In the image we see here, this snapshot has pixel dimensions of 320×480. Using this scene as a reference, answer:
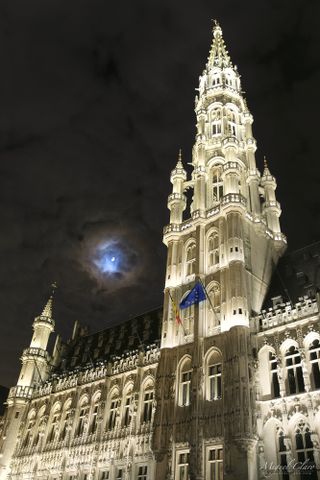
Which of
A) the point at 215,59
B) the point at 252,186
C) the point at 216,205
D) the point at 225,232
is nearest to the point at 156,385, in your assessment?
the point at 225,232

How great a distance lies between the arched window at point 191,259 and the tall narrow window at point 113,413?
14.0 meters

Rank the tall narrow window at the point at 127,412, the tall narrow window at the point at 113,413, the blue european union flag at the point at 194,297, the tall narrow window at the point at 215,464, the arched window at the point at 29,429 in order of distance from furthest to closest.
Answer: the arched window at the point at 29,429, the tall narrow window at the point at 113,413, the tall narrow window at the point at 127,412, the blue european union flag at the point at 194,297, the tall narrow window at the point at 215,464

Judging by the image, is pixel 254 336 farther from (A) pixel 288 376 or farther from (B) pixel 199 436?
(B) pixel 199 436

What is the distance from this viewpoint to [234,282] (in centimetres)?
3672

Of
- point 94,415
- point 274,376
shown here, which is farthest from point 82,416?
point 274,376

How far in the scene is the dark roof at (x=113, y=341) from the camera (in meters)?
50.3

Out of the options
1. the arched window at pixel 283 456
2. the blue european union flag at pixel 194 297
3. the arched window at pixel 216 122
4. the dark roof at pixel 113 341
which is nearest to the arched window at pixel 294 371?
the arched window at pixel 283 456

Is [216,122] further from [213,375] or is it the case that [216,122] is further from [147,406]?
[147,406]

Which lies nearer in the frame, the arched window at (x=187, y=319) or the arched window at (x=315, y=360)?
the arched window at (x=315, y=360)

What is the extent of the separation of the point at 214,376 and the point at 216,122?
3038cm

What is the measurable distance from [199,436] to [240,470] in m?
4.06

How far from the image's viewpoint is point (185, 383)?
36.3 m

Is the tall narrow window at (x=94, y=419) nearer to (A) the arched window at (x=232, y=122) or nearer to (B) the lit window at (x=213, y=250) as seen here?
(B) the lit window at (x=213, y=250)

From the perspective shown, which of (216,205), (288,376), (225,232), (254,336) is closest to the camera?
(288,376)
